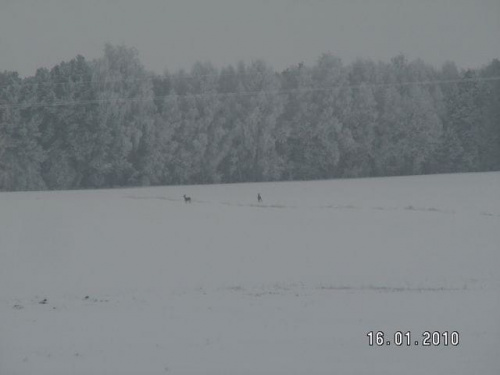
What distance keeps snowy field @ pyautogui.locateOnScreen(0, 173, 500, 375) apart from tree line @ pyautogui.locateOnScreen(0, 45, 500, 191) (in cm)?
503

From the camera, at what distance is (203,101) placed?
4197cm

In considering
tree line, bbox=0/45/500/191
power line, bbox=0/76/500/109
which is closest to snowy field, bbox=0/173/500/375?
tree line, bbox=0/45/500/191

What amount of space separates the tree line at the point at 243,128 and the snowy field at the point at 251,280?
16.5ft

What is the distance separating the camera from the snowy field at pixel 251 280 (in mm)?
7469

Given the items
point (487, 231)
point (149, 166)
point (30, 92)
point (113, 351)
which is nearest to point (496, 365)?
point (113, 351)

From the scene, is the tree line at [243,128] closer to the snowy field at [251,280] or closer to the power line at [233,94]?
the power line at [233,94]

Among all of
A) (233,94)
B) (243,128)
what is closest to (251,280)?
(243,128)

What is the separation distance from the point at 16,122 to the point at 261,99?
14.4 m

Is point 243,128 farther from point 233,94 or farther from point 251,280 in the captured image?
point 251,280

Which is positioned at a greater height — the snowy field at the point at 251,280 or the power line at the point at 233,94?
the power line at the point at 233,94

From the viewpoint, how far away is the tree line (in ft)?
124

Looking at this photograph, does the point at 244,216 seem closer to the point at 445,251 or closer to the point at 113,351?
the point at 445,251

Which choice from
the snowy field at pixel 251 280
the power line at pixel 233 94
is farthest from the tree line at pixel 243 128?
the snowy field at pixel 251 280

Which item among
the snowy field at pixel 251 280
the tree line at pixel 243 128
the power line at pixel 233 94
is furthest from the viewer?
the power line at pixel 233 94
